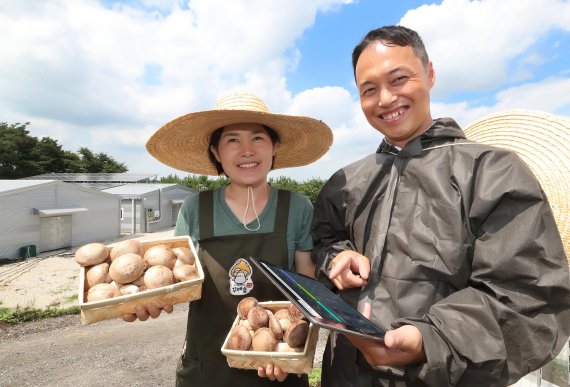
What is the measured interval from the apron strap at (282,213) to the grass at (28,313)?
383 inches

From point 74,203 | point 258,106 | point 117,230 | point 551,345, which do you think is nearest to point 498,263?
point 551,345

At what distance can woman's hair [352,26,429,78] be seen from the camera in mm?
1737

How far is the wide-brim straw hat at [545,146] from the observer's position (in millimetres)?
1953

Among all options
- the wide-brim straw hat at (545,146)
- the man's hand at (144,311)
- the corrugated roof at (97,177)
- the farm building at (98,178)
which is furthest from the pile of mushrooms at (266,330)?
the corrugated roof at (97,177)

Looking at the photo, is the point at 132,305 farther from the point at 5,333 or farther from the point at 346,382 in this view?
the point at 5,333

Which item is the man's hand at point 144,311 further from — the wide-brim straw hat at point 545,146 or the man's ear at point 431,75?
the wide-brim straw hat at point 545,146

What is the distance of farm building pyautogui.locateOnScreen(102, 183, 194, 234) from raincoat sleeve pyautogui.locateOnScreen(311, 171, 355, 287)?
24.6 m

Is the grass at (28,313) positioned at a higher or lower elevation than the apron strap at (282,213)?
lower

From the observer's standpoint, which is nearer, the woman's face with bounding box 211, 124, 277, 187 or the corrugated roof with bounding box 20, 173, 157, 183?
the woman's face with bounding box 211, 124, 277, 187

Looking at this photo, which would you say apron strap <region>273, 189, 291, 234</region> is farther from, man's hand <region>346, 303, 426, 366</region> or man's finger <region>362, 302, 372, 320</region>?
man's hand <region>346, 303, 426, 366</region>

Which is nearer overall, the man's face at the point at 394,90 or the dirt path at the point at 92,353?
the man's face at the point at 394,90

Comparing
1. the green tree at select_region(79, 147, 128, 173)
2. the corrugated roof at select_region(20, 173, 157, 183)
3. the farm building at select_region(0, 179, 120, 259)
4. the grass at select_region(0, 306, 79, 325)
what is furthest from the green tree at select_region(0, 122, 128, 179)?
the grass at select_region(0, 306, 79, 325)

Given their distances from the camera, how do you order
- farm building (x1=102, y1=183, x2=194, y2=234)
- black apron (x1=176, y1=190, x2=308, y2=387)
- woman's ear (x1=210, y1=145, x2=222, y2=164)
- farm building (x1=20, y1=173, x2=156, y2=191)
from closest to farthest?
black apron (x1=176, y1=190, x2=308, y2=387) → woman's ear (x1=210, y1=145, x2=222, y2=164) → farm building (x1=102, y1=183, x2=194, y2=234) → farm building (x1=20, y1=173, x2=156, y2=191)

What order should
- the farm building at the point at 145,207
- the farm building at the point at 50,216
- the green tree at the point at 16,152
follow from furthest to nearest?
1. the green tree at the point at 16,152
2. the farm building at the point at 145,207
3. the farm building at the point at 50,216
